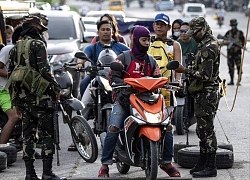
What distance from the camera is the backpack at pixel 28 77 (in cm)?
919

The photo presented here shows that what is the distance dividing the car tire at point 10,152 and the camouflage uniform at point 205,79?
2.33 meters

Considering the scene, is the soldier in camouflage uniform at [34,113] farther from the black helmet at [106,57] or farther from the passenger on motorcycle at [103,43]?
the passenger on motorcycle at [103,43]

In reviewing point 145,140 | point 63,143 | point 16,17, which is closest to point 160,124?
point 145,140

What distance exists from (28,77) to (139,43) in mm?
1220

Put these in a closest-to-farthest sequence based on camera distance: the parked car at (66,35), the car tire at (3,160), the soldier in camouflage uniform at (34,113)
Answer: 1. the soldier in camouflage uniform at (34,113)
2. the car tire at (3,160)
3. the parked car at (66,35)

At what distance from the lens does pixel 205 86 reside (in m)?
9.63

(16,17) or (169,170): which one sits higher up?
(16,17)

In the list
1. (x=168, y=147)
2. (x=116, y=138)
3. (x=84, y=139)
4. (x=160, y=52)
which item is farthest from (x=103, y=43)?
(x=168, y=147)

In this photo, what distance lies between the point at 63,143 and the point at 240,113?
503cm

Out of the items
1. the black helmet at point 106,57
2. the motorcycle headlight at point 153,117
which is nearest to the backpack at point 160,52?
the black helmet at point 106,57

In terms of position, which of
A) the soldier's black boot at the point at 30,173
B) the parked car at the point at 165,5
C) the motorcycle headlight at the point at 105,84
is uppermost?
the motorcycle headlight at the point at 105,84

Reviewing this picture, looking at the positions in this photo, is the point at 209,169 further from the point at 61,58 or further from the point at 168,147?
the point at 61,58

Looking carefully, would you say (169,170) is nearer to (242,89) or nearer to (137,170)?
(137,170)

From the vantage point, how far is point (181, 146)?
10789 millimetres
